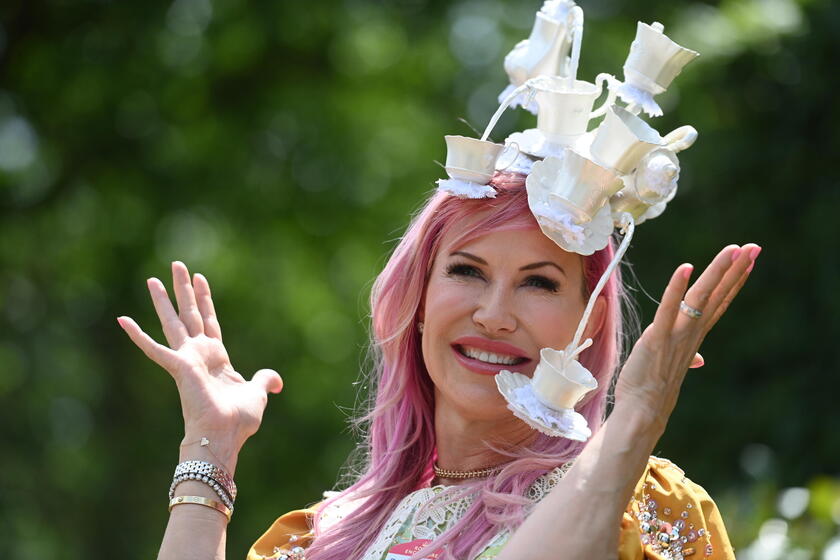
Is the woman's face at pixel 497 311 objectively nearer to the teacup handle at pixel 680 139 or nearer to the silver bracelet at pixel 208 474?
the teacup handle at pixel 680 139

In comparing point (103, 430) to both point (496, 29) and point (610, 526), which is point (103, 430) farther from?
point (610, 526)

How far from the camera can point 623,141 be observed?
273 centimetres

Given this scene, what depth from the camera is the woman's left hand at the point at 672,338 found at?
245 cm

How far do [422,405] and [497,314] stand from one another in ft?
1.52

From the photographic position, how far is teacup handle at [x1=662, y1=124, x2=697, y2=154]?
2.84 m

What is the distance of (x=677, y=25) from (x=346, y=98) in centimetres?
259

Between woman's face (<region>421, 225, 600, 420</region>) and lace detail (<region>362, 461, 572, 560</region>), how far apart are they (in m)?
0.19

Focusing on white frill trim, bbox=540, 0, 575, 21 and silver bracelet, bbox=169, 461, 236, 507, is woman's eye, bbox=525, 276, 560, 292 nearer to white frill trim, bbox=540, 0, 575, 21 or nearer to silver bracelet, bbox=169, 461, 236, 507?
white frill trim, bbox=540, 0, 575, 21

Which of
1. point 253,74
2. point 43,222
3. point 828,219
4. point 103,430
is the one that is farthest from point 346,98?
point 828,219

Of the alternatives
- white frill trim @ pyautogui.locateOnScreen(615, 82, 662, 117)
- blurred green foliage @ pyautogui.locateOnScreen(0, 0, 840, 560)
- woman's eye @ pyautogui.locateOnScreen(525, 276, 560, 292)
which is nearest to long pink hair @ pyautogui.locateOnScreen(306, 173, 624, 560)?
woman's eye @ pyautogui.locateOnScreen(525, 276, 560, 292)

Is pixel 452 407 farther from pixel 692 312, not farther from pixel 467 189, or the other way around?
pixel 692 312

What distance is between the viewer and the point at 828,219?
7.35 meters

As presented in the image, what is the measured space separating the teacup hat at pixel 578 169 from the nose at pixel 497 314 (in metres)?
0.16

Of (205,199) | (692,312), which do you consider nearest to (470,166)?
(692,312)
